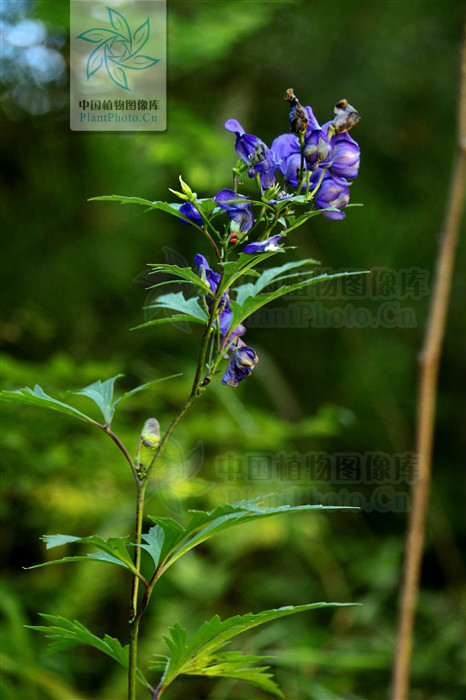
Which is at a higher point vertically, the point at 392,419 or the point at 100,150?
the point at 100,150

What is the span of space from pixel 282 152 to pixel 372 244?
1481mm

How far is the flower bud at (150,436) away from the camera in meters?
0.46

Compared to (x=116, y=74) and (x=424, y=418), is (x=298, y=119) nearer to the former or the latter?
(x=424, y=418)

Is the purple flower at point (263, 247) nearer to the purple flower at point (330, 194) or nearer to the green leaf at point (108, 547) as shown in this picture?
the purple flower at point (330, 194)

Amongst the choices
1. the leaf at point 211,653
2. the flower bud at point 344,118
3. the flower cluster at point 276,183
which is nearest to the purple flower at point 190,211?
the flower cluster at point 276,183

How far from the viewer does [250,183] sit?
5.34 ft

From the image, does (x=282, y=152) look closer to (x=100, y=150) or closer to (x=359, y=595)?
(x=100, y=150)

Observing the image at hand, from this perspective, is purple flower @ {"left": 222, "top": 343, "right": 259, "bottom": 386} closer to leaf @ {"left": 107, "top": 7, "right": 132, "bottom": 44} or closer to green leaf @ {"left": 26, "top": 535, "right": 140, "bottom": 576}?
green leaf @ {"left": 26, "top": 535, "right": 140, "bottom": 576}

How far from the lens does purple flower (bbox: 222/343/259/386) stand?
0.46 meters

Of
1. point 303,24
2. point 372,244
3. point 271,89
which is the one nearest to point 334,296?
point 372,244

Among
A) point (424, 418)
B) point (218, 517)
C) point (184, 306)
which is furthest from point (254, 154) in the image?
point (424, 418)

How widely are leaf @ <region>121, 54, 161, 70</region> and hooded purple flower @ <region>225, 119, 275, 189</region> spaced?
0.96 meters

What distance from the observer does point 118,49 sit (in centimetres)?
131

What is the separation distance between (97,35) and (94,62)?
0.20 feet
